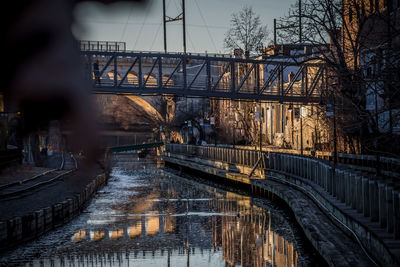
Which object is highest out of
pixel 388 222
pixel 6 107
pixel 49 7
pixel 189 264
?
pixel 49 7

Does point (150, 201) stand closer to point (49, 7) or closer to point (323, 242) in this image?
point (49, 7)

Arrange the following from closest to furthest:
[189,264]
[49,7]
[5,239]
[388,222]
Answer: [388,222] → [189,264] → [5,239] → [49,7]

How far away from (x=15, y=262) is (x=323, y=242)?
636cm

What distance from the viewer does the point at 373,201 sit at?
1094cm

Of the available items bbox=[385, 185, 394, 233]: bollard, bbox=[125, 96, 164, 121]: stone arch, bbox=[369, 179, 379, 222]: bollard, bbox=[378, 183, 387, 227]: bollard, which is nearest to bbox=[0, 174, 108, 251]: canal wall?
bbox=[369, 179, 379, 222]: bollard

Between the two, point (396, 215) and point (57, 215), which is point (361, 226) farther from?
point (57, 215)

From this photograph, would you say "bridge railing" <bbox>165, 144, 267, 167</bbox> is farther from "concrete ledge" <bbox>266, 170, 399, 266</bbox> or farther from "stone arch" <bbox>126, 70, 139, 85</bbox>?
"concrete ledge" <bbox>266, 170, 399, 266</bbox>

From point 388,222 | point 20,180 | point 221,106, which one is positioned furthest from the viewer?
point 221,106

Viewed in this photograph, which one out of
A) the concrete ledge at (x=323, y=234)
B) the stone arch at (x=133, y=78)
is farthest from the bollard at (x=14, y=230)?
the stone arch at (x=133, y=78)

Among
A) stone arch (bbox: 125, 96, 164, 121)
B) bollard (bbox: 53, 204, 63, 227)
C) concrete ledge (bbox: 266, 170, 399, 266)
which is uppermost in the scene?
stone arch (bbox: 125, 96, 164, 121)

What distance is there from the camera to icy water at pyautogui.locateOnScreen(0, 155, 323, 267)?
12.6 metres

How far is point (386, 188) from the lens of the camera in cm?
999

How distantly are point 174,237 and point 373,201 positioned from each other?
241 inches

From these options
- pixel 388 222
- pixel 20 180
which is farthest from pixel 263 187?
pixel 388 222
